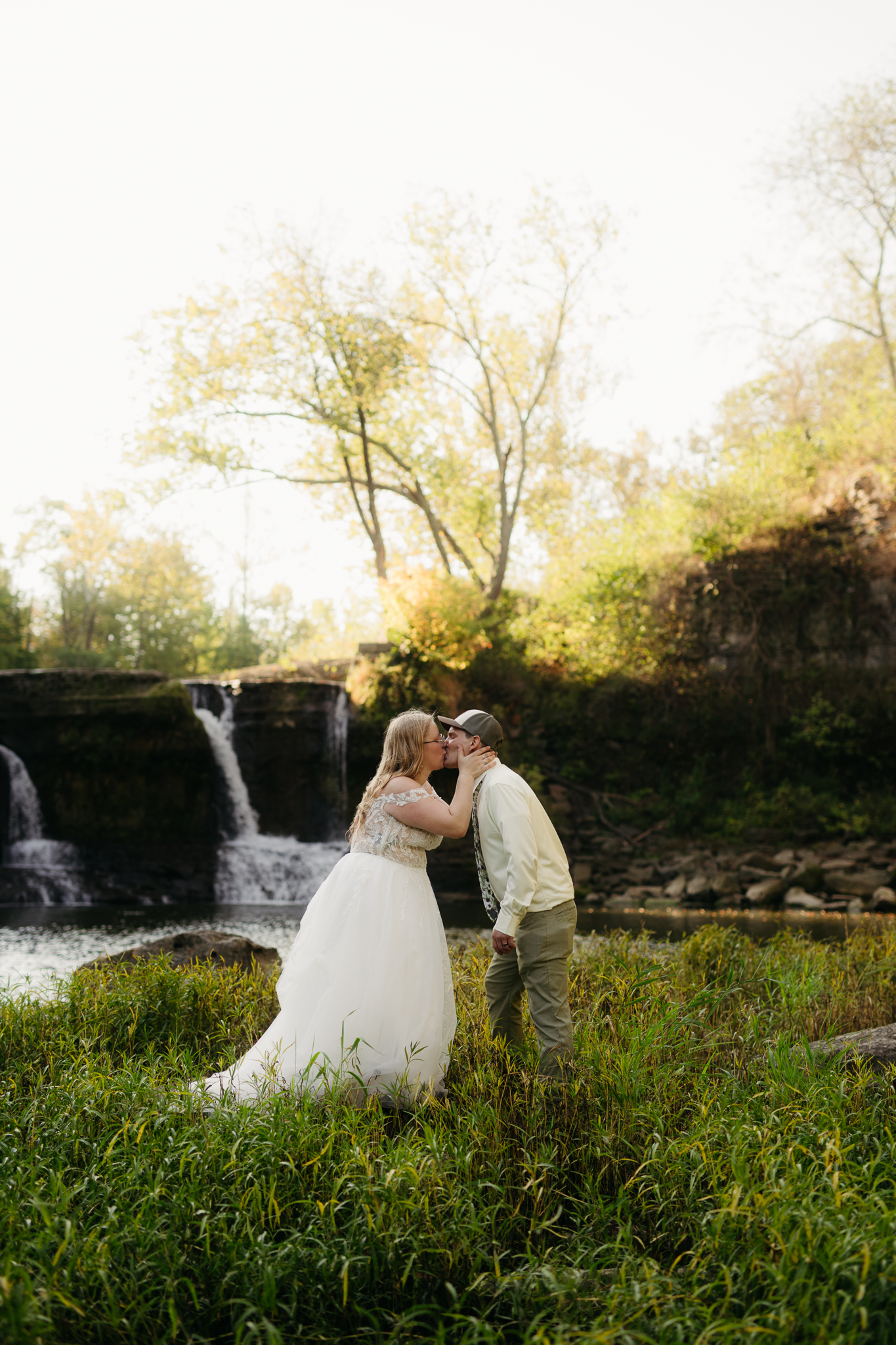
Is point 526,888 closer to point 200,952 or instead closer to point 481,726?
point 481,726

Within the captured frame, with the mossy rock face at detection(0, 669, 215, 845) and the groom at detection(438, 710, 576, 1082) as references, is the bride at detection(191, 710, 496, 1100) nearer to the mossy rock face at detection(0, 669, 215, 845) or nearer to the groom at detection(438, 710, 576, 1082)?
the groom at detection(438, 710, 576, 1082)

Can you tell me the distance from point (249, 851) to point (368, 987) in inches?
516

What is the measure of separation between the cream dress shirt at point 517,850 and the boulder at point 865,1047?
1.63 m

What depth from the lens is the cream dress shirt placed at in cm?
398

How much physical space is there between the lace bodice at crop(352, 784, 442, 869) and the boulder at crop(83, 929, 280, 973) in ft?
10.5

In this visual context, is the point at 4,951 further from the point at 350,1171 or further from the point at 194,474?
the point at 194,474

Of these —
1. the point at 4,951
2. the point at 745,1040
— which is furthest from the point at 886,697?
the point at 4,951

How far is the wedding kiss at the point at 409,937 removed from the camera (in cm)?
398

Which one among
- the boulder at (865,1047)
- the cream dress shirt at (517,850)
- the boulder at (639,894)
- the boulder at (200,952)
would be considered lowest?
the boulder at (639,894)

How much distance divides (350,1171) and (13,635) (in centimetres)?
3010

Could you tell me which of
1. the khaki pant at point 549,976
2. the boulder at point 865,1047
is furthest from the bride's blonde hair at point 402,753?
the boulder at point 865,1047

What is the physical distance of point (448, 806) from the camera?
438 centimetres

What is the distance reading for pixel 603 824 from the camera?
18125 mm

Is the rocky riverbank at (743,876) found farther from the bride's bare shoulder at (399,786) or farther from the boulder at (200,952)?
the bride's bare shoulder at (399,786)
